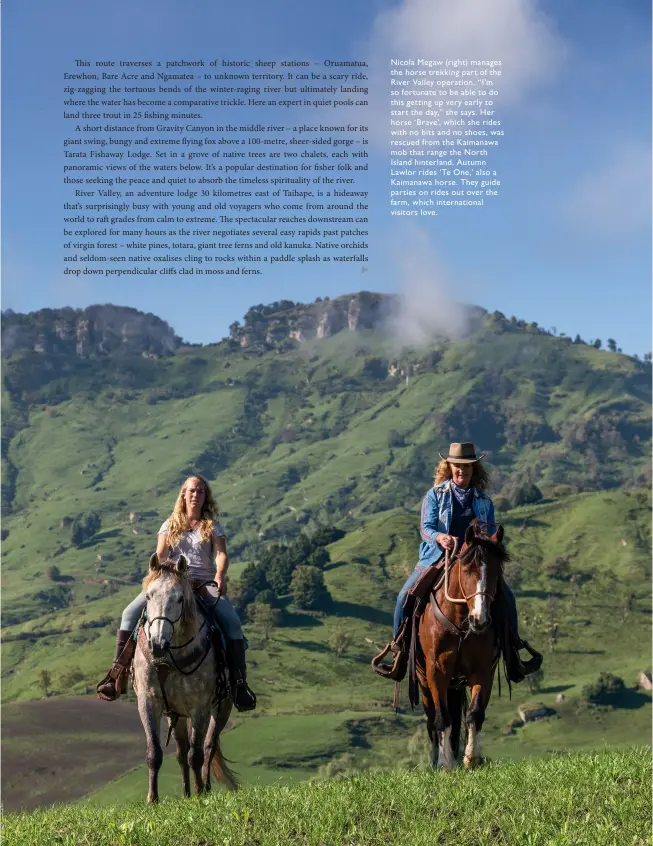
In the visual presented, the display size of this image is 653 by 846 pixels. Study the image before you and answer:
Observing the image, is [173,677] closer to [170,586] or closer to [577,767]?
[170,586]

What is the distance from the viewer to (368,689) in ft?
655

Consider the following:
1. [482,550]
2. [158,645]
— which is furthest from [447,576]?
[158,645]

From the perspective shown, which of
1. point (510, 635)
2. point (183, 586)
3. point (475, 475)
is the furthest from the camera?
point (475, 475)

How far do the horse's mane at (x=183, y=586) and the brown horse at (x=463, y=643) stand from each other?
3.79 meters

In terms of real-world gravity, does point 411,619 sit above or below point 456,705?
above

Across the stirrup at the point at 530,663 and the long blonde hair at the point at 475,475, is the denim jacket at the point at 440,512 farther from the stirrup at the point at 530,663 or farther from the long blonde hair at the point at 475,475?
the stirrup at the point at 530,663

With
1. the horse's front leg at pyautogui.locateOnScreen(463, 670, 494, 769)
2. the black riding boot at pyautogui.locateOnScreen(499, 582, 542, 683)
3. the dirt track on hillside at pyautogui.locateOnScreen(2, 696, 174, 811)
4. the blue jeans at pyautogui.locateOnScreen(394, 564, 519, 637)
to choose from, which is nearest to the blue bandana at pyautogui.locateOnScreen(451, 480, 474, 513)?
the blue jeans at pyautogui.locateOnScreen(394, 564, 519, 637)

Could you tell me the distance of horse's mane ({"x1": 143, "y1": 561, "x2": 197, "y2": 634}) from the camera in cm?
1570

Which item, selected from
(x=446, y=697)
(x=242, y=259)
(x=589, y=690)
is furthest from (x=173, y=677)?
(x=589, y=690)

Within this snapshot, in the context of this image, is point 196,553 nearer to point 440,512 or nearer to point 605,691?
point 440,512

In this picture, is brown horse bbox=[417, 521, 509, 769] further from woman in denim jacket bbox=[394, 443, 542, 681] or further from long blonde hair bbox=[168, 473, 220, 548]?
long blonde hair bbox=[168, 473, 220, 548]

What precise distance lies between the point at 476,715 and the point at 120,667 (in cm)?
573

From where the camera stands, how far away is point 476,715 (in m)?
15.9

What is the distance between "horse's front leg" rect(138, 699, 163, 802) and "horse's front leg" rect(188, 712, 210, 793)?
1.81 feet
